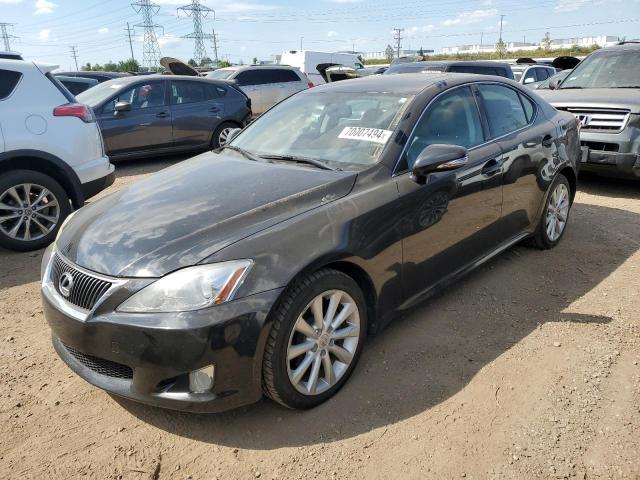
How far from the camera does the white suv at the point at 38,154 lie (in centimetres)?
493

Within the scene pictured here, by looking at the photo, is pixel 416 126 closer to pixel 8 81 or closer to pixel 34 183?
pixel 34 183

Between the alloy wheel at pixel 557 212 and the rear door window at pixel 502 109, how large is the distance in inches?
31.0

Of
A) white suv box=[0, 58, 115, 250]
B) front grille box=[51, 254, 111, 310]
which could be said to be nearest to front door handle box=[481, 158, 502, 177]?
front grille box=[51, 254, 111, 310]

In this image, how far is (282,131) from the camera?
12.4 ft

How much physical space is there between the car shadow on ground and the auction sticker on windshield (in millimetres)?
1232

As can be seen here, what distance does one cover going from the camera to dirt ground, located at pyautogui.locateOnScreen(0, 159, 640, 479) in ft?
7.73

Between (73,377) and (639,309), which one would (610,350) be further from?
(73,377)

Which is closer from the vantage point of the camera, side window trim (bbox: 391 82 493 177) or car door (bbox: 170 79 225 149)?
side window trim (bbox: 391 82 493 177)

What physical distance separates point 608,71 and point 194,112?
6749 mm

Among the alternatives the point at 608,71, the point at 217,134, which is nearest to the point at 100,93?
the point at 217,134

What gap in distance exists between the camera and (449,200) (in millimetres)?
3357

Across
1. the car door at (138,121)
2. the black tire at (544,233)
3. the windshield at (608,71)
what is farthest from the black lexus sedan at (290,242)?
the car door at (138,121)

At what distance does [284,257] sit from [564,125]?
3.51m

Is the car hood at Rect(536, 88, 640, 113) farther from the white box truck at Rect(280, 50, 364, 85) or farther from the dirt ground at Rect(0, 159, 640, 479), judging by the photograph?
the white box truck at Rect(280, 50, 364, 85)
